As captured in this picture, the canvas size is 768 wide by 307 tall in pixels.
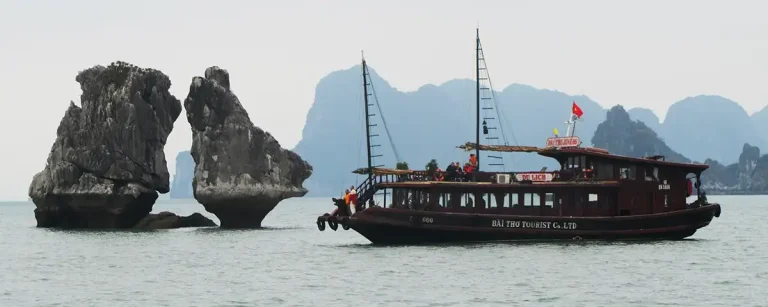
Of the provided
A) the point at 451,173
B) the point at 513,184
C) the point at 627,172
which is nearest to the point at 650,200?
the point at 627,172

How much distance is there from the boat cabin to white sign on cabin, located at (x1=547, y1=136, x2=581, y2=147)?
1.21ft

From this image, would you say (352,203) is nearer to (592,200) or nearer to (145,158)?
(592,200)

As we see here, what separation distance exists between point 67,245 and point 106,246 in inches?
99.8

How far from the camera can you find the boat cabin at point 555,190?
41312 millimetres

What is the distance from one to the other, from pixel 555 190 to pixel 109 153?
3063 centimetres

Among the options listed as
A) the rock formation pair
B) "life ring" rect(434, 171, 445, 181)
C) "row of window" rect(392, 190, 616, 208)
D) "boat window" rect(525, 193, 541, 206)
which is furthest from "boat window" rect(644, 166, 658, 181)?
the rock formation pair

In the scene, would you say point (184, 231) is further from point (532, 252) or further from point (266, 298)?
point (266, 298)

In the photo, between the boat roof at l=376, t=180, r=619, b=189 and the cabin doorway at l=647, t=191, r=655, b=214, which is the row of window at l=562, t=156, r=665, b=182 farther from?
the cabin doorway at l=647, t=191, r=655, b=214

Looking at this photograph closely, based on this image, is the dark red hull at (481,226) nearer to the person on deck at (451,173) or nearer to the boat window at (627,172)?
the boat window at (627,172)

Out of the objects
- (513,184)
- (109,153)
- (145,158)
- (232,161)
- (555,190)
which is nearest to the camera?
(513,184)

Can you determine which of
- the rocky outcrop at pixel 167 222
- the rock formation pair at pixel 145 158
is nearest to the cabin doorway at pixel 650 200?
the rock formation pair at pixel 145 158

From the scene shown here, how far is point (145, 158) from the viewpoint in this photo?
63.4 m

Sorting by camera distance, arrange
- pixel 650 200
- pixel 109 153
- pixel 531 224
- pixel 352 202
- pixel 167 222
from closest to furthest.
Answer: pixel 531 224 < pixel 352 202 < pixel 650 200 < pixel 109 153 < pixel 167 222

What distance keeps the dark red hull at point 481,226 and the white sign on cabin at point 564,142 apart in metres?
3.09
